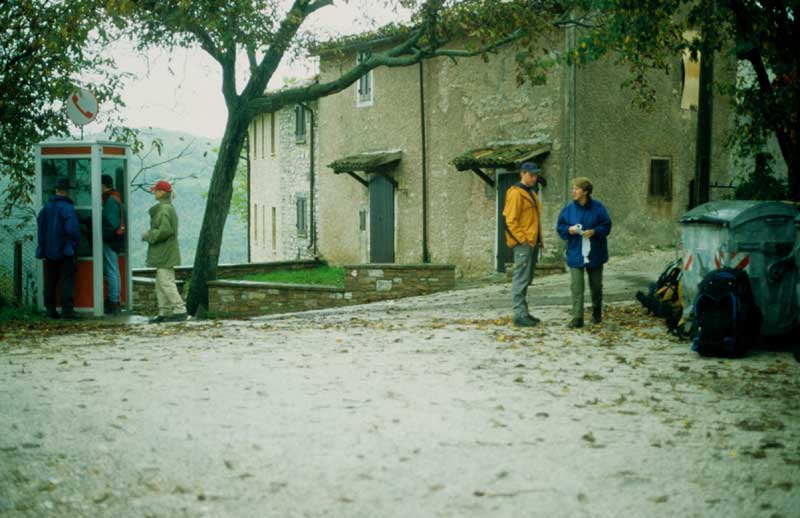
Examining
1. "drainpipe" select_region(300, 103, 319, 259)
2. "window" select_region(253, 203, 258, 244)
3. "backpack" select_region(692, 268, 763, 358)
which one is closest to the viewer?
"backpack" select_region(692, 268, 763, 358)

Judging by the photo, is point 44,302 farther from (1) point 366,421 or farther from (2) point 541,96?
(2) point 541,96

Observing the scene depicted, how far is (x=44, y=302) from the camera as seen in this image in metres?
13.9

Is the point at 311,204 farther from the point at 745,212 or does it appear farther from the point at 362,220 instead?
the point at 745,212

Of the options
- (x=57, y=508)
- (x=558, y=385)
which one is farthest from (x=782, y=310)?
(x=57, y=508)

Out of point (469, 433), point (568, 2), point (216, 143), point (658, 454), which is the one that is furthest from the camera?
point (216, 143)

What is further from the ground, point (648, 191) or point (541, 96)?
point (541, 96)

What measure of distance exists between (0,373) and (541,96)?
1611 cm

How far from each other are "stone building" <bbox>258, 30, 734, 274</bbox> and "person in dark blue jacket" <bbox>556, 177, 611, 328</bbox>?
337 inches

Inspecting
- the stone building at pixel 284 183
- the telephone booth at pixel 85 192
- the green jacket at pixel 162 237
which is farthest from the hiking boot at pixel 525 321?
the stone building at pixel 284 183

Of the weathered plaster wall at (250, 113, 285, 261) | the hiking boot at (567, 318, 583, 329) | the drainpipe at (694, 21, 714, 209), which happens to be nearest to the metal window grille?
the weathered plaster wall at (250, 113, 285, 261)

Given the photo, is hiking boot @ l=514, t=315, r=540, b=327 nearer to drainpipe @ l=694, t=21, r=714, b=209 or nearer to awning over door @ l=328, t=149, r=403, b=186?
drainpipe @ l=694, t=21, r=714, b=209

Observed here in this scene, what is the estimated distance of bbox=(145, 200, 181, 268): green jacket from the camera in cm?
1297

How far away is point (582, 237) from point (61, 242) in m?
7.04

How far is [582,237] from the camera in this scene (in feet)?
36.4
